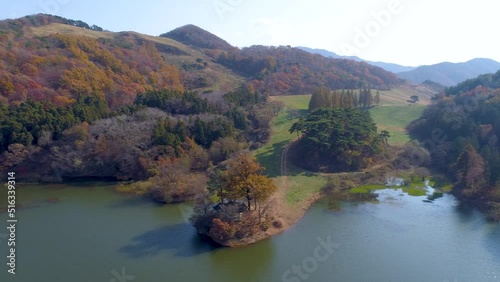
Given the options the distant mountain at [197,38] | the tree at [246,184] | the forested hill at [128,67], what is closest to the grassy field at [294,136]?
the tree at [246,184]

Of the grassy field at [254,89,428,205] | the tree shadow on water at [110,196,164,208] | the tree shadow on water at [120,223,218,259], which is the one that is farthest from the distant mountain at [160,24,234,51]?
the tree shadow on water at [120,223,218,259]

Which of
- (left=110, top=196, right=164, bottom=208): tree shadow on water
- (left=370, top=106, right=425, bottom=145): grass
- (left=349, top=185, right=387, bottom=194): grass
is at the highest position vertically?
(left=370, top=106, right=425, bottom=145): grass

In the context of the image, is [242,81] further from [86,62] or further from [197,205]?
[197,205]

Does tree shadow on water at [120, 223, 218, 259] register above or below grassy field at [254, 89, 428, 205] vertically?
below

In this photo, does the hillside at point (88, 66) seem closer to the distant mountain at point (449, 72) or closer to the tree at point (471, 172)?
the tree at point (471, 172)

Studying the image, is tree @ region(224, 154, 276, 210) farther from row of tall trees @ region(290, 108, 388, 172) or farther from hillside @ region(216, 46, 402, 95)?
hillside @ region(216, 46, 402, 95)

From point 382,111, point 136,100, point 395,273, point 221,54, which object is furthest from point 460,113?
point 221,54
